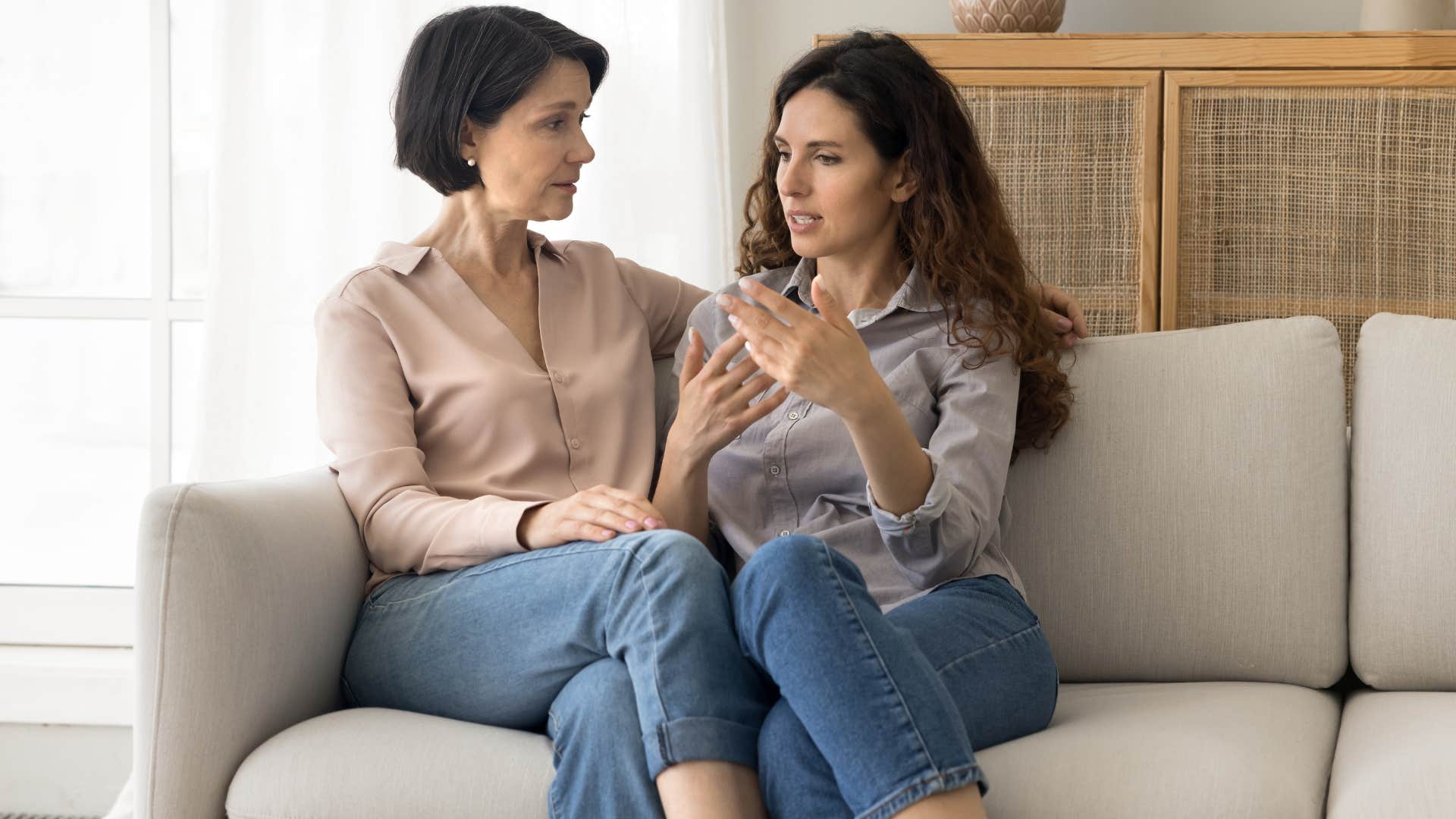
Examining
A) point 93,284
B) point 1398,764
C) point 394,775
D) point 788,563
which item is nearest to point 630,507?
point 788,563

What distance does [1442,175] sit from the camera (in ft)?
7.95

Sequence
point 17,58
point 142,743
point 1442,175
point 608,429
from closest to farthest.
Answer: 1. point 142,743
2. point 608,429
3. point 1442,175
4. point 17,58

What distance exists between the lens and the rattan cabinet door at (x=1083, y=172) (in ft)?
8.18

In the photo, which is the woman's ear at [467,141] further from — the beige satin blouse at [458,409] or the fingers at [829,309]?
the fingers at [829,309]

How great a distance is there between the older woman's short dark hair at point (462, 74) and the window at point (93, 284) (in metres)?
1.34

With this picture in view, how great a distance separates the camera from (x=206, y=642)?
146 cm

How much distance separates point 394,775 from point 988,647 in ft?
2.16

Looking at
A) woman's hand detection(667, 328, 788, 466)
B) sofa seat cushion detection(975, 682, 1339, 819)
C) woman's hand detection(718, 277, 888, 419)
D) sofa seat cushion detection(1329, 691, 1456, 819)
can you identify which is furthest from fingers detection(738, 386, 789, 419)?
sofa seat cushion detection(1329, 691, 1456, 819)

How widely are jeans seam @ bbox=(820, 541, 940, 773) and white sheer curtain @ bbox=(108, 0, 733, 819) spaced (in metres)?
1.49

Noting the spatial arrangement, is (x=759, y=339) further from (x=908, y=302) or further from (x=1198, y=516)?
(x=1198, y=516)

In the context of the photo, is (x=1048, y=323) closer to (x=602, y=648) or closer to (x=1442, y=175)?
(x=602, y=648)

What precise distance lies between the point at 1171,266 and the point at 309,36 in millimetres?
1744

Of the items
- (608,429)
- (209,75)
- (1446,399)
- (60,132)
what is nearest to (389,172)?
(209,75)

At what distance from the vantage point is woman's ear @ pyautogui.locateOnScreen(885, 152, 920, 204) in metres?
1.79
